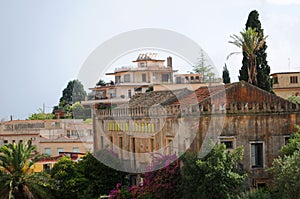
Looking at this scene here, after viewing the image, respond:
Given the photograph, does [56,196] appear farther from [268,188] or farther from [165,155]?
[268,188]

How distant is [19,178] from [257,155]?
49.1 ft

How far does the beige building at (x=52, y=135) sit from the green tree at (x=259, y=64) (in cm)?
1558

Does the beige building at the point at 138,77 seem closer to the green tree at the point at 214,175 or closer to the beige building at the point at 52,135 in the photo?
the beige building at the point at 52,135

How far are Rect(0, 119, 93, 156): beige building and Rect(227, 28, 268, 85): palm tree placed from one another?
16.0 metres

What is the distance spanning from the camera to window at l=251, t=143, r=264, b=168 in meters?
27.2

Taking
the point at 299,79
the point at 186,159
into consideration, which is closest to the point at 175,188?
the point at 186,159

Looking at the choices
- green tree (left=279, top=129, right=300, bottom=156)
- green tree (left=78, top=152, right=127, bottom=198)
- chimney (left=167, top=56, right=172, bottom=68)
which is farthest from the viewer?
chimney (left=167, top=56, right=172, bottom=68)

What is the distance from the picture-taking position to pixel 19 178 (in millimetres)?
35250

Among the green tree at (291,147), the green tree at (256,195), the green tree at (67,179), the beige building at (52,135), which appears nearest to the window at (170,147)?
the green tree at (291,147)

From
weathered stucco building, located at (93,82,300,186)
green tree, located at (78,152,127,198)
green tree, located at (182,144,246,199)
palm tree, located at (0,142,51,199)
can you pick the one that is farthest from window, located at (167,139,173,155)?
palm tree, located at (0,142,51,199)

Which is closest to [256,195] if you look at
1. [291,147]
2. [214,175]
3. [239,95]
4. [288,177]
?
[288,177]

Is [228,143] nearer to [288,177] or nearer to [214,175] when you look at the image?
[214,175]

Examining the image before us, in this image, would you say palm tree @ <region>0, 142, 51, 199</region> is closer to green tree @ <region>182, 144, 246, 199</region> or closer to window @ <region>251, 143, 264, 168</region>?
green tree @ <region>182, 144, 246, 199</region>

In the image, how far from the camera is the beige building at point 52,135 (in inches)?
2039
